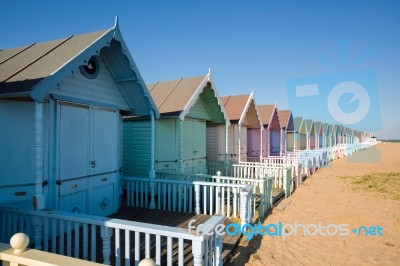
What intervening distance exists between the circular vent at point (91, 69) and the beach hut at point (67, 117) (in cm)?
2

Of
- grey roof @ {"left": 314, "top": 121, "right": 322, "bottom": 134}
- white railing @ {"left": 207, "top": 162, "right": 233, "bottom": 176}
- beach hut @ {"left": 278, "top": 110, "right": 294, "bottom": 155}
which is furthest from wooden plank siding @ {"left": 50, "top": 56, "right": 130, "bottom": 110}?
grey roof @ {"left": 314, "top": 121, "right": 322, "bottom": 134}

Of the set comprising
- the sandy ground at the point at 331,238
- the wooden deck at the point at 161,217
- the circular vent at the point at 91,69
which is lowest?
the sandy ground at the point at 331,238

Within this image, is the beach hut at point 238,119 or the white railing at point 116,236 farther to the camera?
the beach hut at point 238,119

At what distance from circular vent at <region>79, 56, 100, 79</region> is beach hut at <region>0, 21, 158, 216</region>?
0.02 metres

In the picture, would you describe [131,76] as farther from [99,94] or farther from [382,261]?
[382,261]

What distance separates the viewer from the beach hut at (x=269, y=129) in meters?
19.8

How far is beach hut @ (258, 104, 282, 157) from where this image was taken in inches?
779

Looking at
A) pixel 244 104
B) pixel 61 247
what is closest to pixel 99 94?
pixel 61 247

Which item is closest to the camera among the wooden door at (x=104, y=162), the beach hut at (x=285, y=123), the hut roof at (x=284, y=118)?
the wooden door at (x=104, y=162)

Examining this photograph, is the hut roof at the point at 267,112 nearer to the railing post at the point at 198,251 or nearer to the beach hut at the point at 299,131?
the beach hut at the point at 299,131

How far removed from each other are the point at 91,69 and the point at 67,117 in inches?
56.4

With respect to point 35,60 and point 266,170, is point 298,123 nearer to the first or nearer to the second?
point 266,170

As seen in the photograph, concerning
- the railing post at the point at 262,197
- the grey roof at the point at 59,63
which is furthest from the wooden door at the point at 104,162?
the railing post at the point at 262,197

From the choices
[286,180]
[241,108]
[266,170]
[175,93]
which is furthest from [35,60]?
[241,108]
